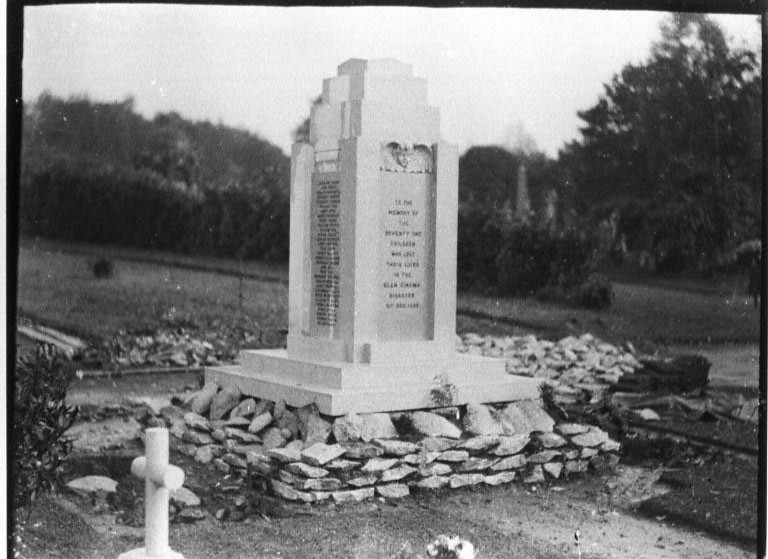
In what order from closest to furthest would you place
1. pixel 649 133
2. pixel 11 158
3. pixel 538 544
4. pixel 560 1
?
pixel 538 544, pixel 11 158, pixel 560 1, pixel 649 133

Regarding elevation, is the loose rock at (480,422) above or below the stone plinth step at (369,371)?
→ below

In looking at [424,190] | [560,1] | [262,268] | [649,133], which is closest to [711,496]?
[424,190]

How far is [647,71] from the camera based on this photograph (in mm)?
12195

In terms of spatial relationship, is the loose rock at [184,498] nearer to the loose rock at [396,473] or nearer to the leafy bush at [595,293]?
the loose rock at [396,473]

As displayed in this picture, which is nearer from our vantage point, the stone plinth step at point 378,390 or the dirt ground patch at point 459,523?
the dirt ground patch at point 459,523

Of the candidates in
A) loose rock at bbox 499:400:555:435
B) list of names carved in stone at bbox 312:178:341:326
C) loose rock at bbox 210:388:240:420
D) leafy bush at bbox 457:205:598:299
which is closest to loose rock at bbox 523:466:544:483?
loose rock at bbox 499:400:555:435

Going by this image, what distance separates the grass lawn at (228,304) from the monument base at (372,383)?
3.66m

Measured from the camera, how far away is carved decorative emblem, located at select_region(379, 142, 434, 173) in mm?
9227

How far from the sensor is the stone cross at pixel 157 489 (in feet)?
17.3

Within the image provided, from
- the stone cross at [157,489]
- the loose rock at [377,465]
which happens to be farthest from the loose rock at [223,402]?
the stone cross at [157,489]

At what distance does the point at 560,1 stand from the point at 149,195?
6.96m

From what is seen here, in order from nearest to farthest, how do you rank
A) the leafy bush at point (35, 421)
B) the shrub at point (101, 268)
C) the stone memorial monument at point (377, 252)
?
the leafy bush at point (35, 421) → the stone memorial monument at point (377, 252) → the shrub at point (101, 268)

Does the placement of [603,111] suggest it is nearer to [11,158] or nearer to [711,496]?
[711,496]

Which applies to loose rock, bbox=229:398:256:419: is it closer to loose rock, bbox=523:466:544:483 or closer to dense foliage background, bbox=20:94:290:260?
loose rock, bbox=523:466:544:483
